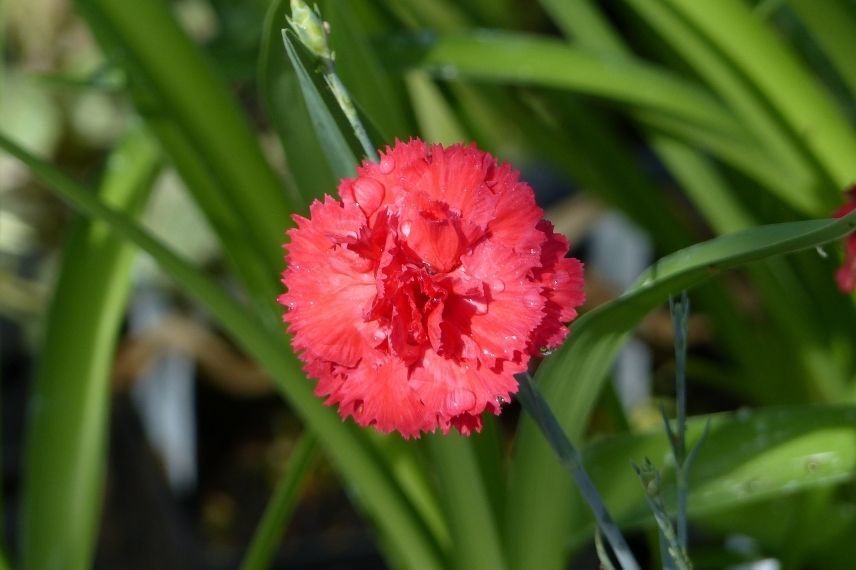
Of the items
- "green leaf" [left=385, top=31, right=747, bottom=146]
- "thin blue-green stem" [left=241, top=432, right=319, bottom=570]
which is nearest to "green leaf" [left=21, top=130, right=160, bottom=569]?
"thin blue-green stem" [left=241, top=432, right=319, bottom=570]

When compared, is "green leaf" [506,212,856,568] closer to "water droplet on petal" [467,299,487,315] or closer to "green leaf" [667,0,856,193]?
"water droplet on petal" [467,299,487,315]

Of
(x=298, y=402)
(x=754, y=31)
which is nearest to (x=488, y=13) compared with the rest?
(x=754, y=31)

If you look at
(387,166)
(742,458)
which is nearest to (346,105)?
(387,166)

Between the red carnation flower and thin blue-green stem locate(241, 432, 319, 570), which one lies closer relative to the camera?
the red carnation flower

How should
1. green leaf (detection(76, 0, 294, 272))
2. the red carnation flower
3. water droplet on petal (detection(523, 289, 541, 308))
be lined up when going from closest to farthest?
water droplet on petal (detection(523, 289, 541, 308)) < the red carnation flower < green leaf (detection(76, 0, 294, 272))

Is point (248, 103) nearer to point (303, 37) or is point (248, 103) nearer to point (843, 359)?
point (843, 359)

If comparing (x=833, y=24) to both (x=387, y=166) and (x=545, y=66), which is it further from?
(x=387, y=166)
